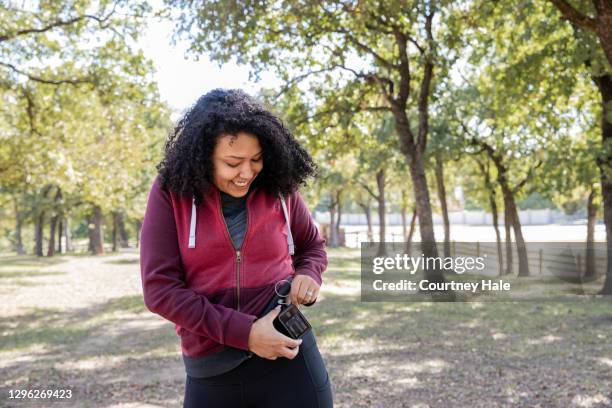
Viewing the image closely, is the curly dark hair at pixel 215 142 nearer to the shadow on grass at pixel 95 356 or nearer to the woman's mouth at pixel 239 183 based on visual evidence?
the woman's mouth at pixel 239 183

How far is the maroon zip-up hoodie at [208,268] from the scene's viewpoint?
1689mm

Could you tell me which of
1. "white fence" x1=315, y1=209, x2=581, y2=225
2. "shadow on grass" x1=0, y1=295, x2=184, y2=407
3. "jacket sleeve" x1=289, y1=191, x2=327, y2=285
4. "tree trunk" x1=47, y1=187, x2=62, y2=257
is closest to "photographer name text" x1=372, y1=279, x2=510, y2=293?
"shadow on grass" x1=0, y1=295, x2=184, y2=407

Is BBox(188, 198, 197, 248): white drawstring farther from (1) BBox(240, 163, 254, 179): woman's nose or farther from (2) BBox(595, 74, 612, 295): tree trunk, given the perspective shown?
(2) BBox(595, 74, 612, 295): tree trunk

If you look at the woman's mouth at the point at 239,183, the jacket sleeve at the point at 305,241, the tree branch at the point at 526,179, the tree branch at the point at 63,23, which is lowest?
the jacket sleeve at the point at 305,241

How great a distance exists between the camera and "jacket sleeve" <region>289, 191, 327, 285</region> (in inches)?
79.9

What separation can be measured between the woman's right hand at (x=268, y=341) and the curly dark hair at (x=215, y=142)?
0.40 meters

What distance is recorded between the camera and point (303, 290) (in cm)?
185

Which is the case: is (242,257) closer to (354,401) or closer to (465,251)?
(354,401)

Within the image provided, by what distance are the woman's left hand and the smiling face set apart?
1.10 feet

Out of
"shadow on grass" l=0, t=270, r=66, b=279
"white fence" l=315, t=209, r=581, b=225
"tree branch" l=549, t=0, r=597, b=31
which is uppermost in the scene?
"tree branch" l=549, t=0, r=597, b=31

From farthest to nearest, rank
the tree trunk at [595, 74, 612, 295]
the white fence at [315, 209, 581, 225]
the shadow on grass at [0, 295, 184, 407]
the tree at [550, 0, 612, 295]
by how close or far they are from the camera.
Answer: the white fence at [315, 209, 581, 225] → the tree trunk at [595, 74, 612, 295] → the tree at [550, 0, 612, 295] → the shadow on grass at [0, 295, 184, 407]

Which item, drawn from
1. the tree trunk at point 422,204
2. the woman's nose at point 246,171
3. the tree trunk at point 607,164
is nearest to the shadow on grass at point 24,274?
the tree trunk at point 422,204

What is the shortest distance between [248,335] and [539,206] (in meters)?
73.9

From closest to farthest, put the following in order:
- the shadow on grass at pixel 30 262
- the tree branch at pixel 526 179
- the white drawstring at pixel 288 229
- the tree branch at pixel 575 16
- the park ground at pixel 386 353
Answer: the white drawstring at pixel 288 229
the park ground at pixel 386 353
the tree branch at pixel 575 16
the tree branch at pixel 526 179
the shadow on grass at pixel 30 262
